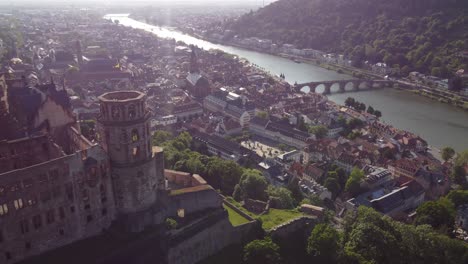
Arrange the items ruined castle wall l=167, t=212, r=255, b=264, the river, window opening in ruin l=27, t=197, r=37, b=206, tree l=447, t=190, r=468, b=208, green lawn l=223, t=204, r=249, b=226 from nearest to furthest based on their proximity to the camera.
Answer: window opening in ruin l=27, t=197, r=37, b=206 → ruined castle wall l=167, t=212, r=255, b=264 → green lawn l=223, t=204, r=249, b=226 → tree l=447, t=190, r=468, b=208 → the river

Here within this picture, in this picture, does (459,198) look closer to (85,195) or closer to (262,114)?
(262,114)

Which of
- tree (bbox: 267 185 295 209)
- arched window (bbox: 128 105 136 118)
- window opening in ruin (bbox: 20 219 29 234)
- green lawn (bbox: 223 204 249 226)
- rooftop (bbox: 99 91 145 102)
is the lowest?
tree (bbox: 267 185 295 209)

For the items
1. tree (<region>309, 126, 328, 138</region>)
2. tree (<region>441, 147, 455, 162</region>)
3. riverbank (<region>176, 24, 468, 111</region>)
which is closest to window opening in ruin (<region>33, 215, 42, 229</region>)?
tree (<region>309, 126, 328, 138</region>)

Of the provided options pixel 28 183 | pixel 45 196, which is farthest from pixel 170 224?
pixel 28 183

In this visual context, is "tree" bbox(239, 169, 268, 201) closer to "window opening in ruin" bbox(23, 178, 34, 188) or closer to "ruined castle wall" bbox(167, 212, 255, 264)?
"ruined castle wall" bbox(167, 212, 255, 264)

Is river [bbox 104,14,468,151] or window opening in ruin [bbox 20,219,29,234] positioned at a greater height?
window opening in ruin [bbox 20,219,29,234]

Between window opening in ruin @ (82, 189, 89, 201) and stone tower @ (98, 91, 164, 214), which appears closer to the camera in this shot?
window opening in ruin @ (82, 189, 89, 201)

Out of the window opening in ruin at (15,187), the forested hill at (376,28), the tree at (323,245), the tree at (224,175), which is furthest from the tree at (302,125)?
the forested hill at (376,28)

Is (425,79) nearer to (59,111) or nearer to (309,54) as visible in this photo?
(309,54)
